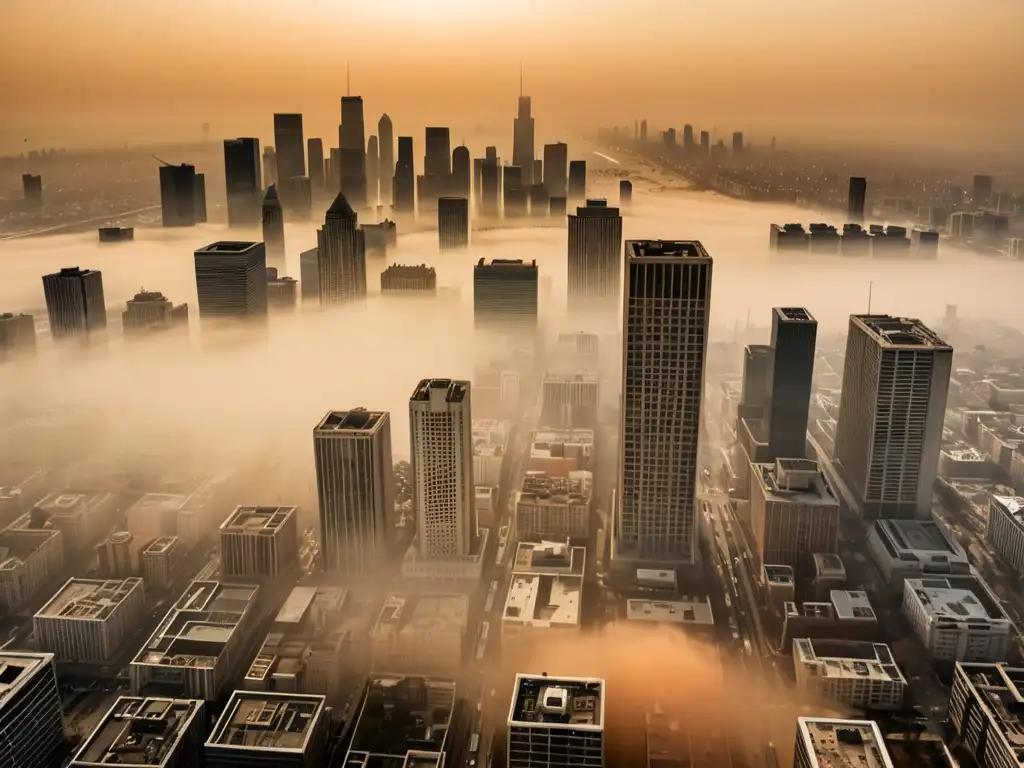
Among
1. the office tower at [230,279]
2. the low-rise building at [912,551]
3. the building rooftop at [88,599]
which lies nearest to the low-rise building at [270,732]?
the building rooftop at [88,599]

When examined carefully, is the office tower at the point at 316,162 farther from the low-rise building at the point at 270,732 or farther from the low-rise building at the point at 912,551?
the low-rise building at the point at 912,551

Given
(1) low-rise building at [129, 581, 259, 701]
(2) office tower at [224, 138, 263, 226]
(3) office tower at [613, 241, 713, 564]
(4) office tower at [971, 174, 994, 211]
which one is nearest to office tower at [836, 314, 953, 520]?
(4) office tower at [971, 174, 994, 211]

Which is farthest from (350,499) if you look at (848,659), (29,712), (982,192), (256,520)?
(982,192)

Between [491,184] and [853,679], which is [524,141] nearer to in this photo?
[491,184]

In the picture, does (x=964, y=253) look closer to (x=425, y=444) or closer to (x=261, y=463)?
(x=425, y=444)

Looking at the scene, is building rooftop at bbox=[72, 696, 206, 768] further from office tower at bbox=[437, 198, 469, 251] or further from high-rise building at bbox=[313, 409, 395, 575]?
office tower at bbox=[437, 198, 469, 251]

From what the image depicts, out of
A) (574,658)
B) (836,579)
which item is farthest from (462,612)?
(836,579)
